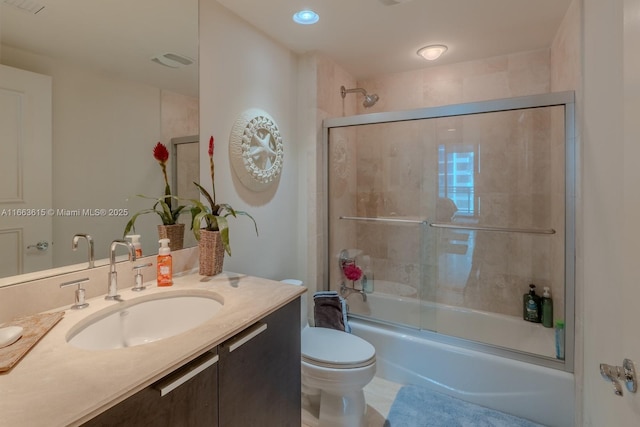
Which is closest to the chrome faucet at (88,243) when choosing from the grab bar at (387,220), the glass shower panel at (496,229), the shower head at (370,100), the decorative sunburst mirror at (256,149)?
the decorative sunburst mirror at (256,149)

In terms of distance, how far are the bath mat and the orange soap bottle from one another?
1.41 metres

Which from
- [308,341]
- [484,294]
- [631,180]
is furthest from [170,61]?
[484,294]

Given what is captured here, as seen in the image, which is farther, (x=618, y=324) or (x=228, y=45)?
(x=228, y=45)

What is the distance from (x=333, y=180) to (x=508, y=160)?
4.37 ft

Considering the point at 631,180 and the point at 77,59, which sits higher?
the point at 77,59

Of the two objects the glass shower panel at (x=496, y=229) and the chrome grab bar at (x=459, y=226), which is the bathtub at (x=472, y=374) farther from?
the chrome grab bar at (x=459, y=226)

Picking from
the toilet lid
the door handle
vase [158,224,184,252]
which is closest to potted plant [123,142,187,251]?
vase [158,224,184,252]

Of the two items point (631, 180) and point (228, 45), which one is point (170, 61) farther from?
point (631, 180)

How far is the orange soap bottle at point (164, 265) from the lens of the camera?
1288mm

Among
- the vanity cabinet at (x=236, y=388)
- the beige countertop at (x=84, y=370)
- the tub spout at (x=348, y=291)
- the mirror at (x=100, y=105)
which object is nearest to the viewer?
the beige countertop at (x=84, y=370)

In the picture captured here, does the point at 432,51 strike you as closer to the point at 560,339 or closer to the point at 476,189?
the point at 476,189

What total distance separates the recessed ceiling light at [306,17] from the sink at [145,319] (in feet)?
5.40

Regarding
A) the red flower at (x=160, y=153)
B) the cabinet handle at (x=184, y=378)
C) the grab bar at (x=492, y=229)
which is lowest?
the cabinet handle at (x=184, y=378)

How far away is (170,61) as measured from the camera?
1.50m
